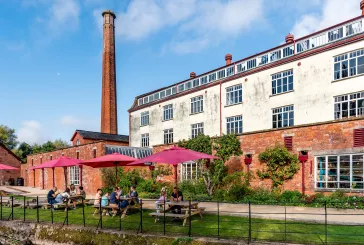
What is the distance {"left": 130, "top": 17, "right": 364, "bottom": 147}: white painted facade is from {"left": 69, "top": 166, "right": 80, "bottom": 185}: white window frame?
10.4 m

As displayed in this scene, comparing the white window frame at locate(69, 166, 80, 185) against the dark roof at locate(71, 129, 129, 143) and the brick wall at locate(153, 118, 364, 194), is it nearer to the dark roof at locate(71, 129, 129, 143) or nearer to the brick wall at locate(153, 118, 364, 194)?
the dark roof at locate(71, 129, 129, 143)

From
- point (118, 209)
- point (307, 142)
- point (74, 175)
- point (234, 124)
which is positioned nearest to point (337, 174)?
point (307, 142)

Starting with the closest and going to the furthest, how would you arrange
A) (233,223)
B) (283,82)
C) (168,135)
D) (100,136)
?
(233,223) < (283,82) < (168,135) < (100,136)

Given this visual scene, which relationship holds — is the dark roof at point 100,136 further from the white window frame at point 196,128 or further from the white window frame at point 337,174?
the white window frame at point 337,174

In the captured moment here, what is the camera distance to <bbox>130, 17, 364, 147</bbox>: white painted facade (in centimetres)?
2145

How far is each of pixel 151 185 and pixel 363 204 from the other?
44.9ft

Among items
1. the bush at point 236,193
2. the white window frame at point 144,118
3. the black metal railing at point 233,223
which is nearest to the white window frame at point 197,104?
the white window frame at point 144,118

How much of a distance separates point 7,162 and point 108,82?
18134 millimetres

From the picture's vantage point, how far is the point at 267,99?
25.4 metres

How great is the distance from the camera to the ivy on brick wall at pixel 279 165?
56.5 ft

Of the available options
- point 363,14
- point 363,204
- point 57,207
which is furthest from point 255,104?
point 57,207

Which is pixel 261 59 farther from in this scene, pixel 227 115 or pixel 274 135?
pixel 274 135

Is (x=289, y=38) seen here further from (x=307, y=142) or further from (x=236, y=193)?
(x=236, y=193)

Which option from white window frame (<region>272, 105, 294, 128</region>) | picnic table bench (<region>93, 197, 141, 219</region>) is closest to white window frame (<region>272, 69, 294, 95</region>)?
white window frame (<region>272, 105, 294, 128</region>)
